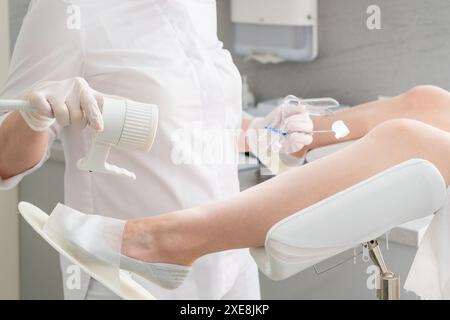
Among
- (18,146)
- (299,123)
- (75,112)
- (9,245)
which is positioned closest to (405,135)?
(299,123)

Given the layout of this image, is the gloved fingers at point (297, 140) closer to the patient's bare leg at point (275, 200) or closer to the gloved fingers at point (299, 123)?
the gloved fingers at point (299, 123)

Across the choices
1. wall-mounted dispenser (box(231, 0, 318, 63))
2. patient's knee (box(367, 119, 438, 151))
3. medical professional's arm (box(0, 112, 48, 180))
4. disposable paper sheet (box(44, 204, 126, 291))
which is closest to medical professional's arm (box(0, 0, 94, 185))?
medical professional's arm (box(0, 112, 48, 180))

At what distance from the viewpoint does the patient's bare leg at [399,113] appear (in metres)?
0.90

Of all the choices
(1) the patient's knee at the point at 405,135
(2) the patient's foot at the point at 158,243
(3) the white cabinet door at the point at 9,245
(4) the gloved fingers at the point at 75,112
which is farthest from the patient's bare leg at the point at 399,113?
(3) the white cabinet door at the point at 9,245

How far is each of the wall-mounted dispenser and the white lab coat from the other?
2.09 ft

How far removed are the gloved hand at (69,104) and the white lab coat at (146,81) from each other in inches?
7.7

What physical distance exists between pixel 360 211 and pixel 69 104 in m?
0.30

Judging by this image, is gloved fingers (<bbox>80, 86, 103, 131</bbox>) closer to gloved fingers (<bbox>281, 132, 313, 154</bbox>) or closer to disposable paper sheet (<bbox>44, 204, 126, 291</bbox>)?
disposable paper sheet (<bbox>44, 204, 126, 291</bbox>)

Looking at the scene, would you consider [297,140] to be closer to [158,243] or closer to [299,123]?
[299,123]

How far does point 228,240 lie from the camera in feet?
2.61

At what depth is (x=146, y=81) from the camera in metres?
1.00

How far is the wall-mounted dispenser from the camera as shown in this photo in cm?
171

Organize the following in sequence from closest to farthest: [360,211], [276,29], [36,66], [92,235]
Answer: [360,211] → [92,235] → [36,66] → [276,29]
